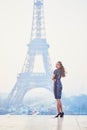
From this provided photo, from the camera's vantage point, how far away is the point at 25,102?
846 centimetres

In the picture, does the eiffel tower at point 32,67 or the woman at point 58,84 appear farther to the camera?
the eiffel tower at point 32,67

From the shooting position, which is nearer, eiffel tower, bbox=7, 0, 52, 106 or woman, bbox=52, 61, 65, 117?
woman, bbox=52, 61, 65, 117

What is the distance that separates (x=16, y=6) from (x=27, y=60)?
136cm

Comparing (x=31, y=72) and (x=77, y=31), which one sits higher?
(x=77, y=31)

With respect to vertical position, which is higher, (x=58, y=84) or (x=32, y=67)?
(x=32, y=67)

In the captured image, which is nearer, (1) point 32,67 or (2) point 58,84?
(2) point 58,84

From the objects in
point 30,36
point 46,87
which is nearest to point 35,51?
point 30,36

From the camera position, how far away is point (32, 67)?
28.2 ft

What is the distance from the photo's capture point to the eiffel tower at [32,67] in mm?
8391

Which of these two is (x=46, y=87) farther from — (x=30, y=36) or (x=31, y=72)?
(x=30, y=36)

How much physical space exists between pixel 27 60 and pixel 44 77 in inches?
22.8

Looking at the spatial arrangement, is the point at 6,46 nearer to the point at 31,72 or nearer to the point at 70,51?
the point at 31,72

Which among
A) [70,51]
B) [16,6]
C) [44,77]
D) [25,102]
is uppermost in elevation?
[16,6]

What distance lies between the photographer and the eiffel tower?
8.39m
